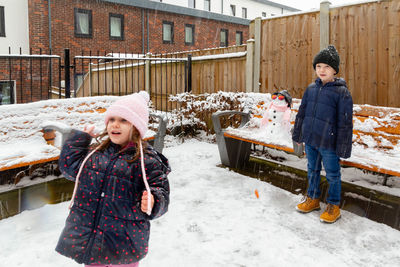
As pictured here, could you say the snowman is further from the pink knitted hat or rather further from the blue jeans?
the pink knitted hat

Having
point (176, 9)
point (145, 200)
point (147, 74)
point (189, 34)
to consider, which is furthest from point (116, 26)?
point (145, 200)

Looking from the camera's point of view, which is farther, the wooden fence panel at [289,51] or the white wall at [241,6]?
the white wall at [241,6]

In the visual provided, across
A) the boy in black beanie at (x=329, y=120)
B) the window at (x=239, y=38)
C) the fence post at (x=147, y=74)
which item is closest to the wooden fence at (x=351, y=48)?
the boy in black beanie at (x=329, y=120)

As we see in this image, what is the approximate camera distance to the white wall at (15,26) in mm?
15742

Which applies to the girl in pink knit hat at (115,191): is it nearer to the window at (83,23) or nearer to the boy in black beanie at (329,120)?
the boy in black beanie at (329,120)

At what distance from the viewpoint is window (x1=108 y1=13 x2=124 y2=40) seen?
1855 centimetres

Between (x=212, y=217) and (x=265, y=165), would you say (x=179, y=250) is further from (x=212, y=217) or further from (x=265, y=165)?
(x=265, y=165)

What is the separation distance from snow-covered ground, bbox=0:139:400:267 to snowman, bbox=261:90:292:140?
82 centimetres

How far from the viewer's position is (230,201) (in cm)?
391

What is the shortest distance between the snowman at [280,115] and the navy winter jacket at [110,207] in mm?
2968

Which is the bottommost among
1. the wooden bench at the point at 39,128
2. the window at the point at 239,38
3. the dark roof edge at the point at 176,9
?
the wooden bench at the point at 39,128

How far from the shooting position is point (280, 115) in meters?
4.51

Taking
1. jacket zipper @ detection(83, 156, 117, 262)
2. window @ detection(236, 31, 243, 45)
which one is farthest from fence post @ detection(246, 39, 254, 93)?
window @ detection(236, 31, 243, 45)

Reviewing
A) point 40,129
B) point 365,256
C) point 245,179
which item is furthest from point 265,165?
point 40,129
